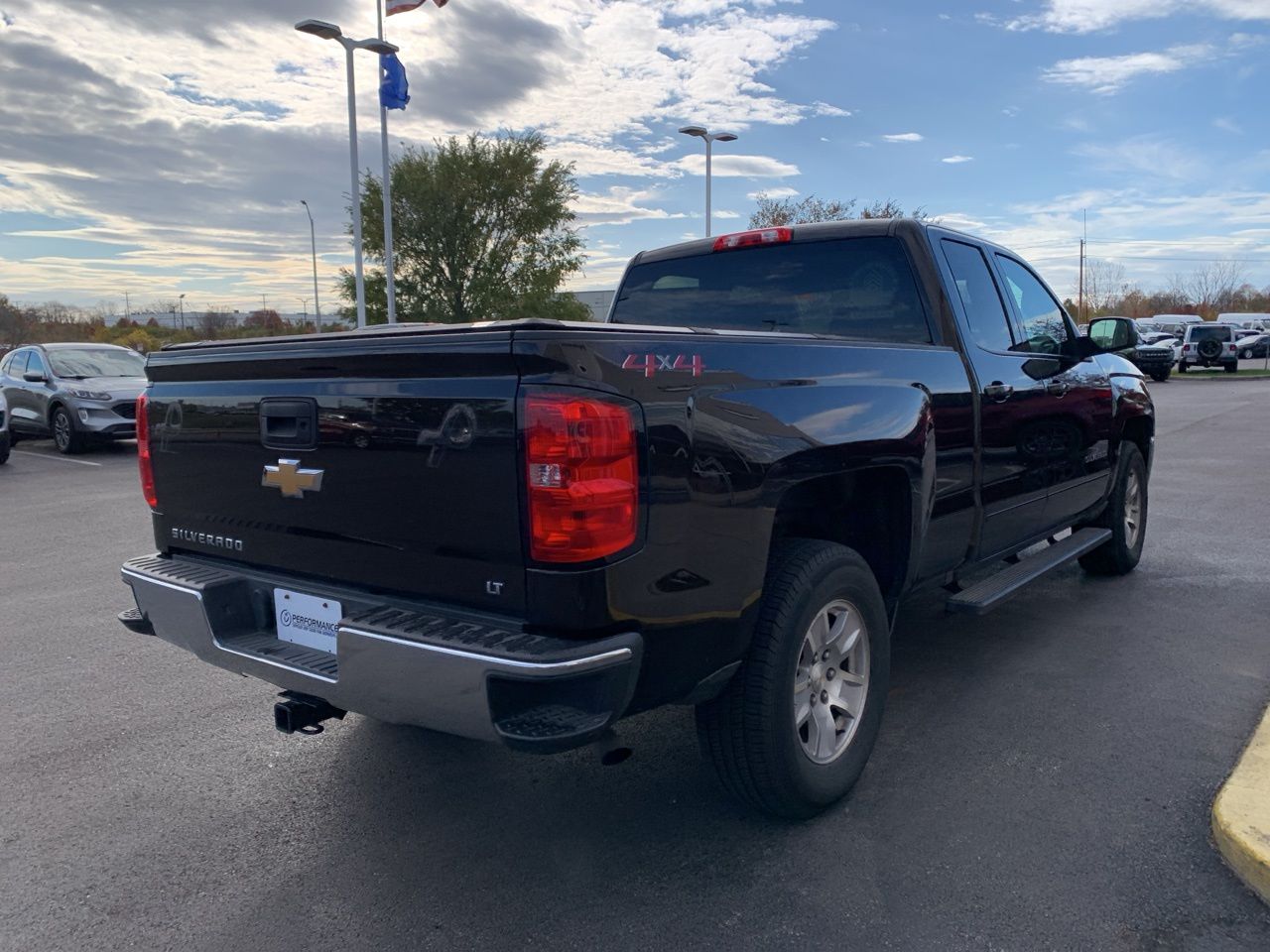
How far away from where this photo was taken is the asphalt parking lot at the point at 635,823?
2.59 m

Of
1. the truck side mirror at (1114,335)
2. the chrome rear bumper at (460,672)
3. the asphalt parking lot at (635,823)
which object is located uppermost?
the truck side mirror at (1114,335)

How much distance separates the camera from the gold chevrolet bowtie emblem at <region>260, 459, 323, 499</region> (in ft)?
9.30

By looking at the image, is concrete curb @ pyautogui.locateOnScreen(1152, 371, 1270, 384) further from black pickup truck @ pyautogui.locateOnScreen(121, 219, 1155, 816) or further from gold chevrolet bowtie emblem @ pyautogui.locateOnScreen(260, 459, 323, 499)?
gold chevrolet bowtie emblem @ pyautogui.locateOnScreen(260, 459, 323, 499)

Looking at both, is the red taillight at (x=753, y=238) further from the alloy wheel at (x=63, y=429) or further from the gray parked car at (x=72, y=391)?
the alloy wheel at (x=63, y=429)

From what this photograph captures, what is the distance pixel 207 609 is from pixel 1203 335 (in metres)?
44.3

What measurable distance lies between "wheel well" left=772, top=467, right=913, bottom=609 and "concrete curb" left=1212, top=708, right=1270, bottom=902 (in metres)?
1.22

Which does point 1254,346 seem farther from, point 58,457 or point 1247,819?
point 1247,819

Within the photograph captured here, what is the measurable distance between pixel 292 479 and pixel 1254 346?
58.2 m

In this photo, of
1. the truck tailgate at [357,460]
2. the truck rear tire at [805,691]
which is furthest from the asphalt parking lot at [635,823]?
the truck tailgate at [357,460]

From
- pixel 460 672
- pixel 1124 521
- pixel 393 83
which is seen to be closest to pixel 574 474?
pixel 460 672

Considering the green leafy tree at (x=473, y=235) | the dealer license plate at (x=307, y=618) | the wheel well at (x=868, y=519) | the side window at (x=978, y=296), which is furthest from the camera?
the green leafy tree at (x=473, y=235)

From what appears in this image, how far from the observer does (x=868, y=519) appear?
3.59 meters

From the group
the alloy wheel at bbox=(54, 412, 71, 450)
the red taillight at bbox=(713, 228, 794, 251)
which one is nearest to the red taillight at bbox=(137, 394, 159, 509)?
the red taillight at bbox=(713, 228, 794, 251)

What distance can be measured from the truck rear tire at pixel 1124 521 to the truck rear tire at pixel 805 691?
10.7 ft
